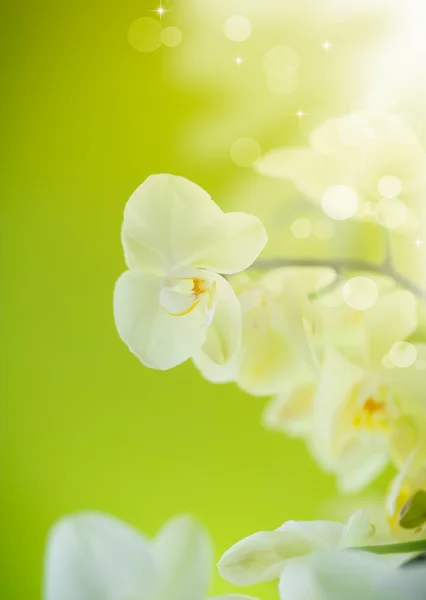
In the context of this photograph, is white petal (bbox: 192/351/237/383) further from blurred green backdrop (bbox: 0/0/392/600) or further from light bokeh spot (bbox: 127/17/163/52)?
light bokeh spot (bbox: 127/17/163/52)

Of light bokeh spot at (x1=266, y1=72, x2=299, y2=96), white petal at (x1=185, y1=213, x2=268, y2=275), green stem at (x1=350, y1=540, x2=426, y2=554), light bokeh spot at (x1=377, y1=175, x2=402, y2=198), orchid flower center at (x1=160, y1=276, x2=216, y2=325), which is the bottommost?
green stem at (x1=350, y1=540, x2=426, y2=554)

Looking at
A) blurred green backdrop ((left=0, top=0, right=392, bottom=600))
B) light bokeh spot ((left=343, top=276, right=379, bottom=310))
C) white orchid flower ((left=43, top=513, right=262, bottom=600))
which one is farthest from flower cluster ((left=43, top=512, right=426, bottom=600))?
light bokeh spot ((left=343, top=276, right=379, bottom=310))

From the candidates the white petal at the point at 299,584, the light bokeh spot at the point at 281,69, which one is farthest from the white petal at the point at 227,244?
the white petal at the point at 299,584

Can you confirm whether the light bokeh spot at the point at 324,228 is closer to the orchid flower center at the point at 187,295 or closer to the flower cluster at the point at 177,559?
the orchid flower center at the point at 187,295

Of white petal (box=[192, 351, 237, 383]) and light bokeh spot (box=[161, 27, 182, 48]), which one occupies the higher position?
light bokeh spot (box=[161, 27, 182, 48])

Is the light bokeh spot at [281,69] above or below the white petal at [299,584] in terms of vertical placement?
above

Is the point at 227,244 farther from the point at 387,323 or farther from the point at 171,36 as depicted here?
the point at 171,36

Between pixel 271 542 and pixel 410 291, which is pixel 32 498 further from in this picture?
pixel 410 291
